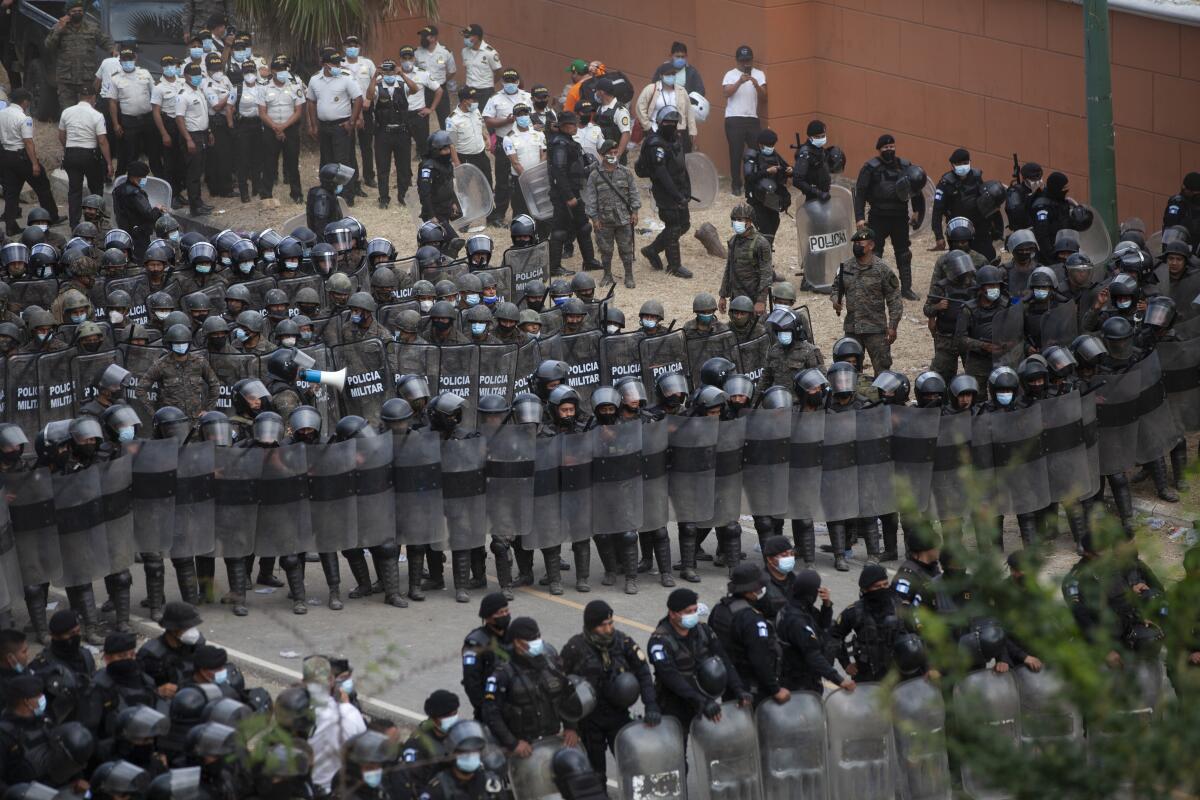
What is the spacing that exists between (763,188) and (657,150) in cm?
122

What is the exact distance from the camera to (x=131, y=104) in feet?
79.2

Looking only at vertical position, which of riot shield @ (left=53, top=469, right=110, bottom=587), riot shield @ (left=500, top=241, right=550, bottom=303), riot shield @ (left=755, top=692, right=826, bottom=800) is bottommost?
riot shield @ (left=755, top=692, right=826, bottom=800)

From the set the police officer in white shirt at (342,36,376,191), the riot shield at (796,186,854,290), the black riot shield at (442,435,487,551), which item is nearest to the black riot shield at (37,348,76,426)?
the black riot shield at (442,435,487,551)

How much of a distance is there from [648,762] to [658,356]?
6.72 m

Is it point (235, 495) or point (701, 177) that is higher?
point (701, 177)

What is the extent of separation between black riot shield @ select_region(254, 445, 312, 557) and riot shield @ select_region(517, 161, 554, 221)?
8854mm

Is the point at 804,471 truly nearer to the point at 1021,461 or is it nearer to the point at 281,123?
the point at 1021,461

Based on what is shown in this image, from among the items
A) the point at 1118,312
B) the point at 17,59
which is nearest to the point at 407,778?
the point at 1118,312

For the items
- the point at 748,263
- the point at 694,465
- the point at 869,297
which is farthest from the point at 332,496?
the point at 748,263

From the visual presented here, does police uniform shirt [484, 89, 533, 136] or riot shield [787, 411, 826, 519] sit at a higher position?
police uniform shirt [484, 89, 533, 136]

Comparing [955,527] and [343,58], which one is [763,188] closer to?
[343,58]

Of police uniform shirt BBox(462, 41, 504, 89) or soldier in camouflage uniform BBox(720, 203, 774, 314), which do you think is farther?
police uniform shirt BBox(462, 41, 504, 89)

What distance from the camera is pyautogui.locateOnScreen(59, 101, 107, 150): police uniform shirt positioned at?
918 inches

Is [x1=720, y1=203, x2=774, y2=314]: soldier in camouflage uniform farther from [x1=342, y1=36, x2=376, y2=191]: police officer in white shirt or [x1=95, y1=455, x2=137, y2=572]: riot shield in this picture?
[x1=342, y1=36, x2=376, y2=191]: police officer in white shirt
